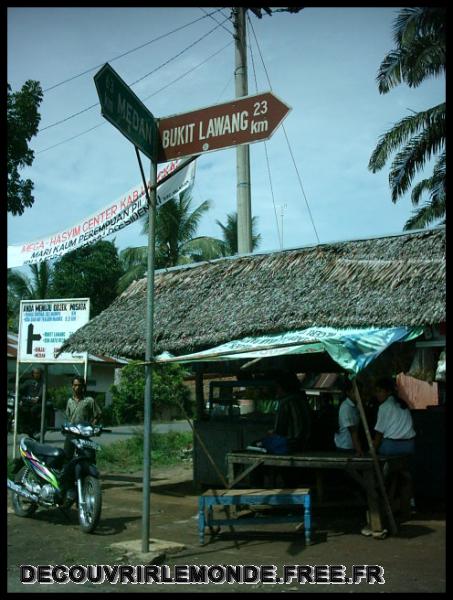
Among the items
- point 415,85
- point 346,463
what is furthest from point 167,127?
point 415,85

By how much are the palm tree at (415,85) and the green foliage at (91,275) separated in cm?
1578

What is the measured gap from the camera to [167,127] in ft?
23.6

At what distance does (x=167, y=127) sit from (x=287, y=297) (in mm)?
3500

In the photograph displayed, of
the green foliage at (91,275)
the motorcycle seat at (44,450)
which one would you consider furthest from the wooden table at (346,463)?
the green foliage at (91,275)

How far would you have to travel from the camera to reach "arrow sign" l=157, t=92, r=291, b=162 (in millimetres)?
6457

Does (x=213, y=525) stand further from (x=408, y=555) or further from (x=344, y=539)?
(x=408, y=555)

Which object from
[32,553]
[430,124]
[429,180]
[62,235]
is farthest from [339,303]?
[429,180]

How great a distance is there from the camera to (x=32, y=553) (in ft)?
22.8

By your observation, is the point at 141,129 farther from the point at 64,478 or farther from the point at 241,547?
the point at 241,547

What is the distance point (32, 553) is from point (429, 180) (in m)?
18.7

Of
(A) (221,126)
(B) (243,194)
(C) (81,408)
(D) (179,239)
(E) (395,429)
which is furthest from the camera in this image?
(D) (179,239)

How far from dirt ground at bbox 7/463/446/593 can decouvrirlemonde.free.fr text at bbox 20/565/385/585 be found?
8cm

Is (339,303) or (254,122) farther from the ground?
(254,122)

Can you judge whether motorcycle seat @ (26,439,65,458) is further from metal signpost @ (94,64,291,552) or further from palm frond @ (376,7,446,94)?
palm frond @ (376,7,446,94)
